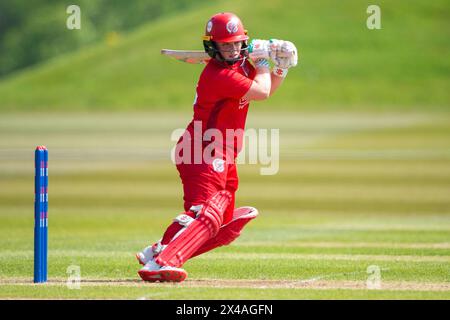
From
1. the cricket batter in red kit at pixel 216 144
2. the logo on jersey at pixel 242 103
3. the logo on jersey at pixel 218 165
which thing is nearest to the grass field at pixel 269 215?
the cricket batter in red kit at pixel 216 144

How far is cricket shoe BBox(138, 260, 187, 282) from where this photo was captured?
351 inches

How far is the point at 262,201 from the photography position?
77.4 feet

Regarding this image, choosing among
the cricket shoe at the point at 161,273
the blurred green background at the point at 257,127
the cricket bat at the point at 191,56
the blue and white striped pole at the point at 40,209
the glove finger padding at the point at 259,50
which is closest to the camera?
the cricket shoe at the point at 161,273

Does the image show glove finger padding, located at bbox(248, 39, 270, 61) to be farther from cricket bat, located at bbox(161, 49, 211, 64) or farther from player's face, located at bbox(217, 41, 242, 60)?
cricket bat, located at bbox(161, 49, 211, 64)

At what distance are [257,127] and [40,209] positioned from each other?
4463 centimetres

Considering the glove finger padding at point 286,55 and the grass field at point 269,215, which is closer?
the grass field at point 269,215

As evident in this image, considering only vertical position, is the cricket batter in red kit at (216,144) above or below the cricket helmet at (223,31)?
below

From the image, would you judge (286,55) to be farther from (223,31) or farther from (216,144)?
(216,144)

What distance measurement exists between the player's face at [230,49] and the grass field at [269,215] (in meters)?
1.93

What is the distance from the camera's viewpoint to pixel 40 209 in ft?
30.0

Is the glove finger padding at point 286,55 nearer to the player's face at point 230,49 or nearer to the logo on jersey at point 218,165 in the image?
the player's face at point 230,49

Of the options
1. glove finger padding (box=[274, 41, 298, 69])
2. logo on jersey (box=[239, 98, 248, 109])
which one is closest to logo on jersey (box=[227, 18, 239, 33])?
glove finger padding (box=[274, 41, 298, 69])

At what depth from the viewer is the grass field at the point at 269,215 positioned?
9.13 meters

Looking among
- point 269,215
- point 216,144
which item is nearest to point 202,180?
point 216,144
